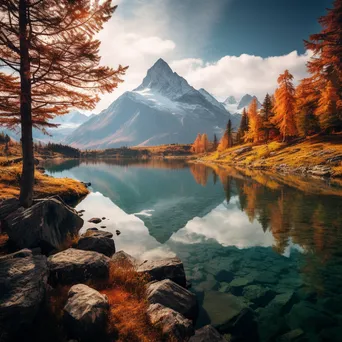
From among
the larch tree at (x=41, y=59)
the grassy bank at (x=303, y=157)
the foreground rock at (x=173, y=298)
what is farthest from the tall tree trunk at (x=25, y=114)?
the grassy bank at (x=303, y=157)

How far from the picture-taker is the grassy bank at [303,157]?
45.4 metres

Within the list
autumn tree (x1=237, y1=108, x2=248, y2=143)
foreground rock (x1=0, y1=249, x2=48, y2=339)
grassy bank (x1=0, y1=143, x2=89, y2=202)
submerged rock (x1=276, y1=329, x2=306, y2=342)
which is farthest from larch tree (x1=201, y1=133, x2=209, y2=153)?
foreground rock (x1=0, y1=249, x2=48, y2=339)

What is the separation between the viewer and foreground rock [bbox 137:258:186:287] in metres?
9.95

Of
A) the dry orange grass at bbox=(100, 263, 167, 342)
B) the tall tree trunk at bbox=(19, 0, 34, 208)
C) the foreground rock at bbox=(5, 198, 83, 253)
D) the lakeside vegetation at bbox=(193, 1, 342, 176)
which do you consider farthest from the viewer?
the lakeside vegetation at bbox=(193, 1, 342, 176)

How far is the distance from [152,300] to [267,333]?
4.00 meters

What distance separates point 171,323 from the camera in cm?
660

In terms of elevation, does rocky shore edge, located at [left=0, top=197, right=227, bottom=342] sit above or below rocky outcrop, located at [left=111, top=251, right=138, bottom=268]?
above

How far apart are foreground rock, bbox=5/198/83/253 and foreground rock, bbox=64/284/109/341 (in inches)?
184

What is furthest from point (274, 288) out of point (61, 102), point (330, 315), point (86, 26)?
point (86, 26)

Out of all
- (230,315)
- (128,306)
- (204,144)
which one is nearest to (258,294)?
(230,315)

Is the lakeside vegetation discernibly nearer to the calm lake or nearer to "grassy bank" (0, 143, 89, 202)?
the calm lake

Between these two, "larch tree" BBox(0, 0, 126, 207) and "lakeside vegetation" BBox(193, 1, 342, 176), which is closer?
"larch tree" BBox(0, 0, 126, 207)

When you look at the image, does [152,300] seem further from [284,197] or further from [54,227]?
[284,197]

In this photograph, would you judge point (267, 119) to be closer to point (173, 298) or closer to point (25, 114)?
point (25, 114)
